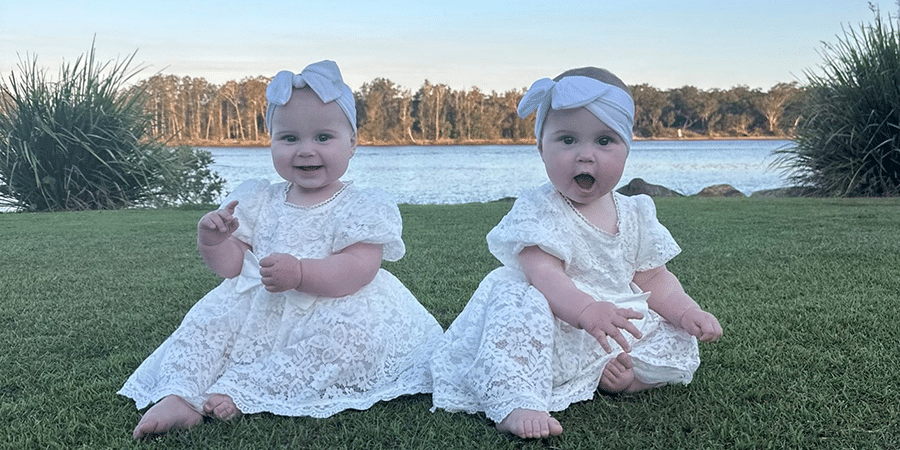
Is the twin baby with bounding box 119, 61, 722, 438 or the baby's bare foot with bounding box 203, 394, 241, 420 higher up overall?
the twin baby with bounding box 119, 61, 722, 438

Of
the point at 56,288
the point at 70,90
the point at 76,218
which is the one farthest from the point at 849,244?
the point at 70,90

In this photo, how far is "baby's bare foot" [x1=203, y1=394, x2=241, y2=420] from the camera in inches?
82.3

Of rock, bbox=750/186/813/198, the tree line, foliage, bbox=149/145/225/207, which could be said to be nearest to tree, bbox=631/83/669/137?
the tree line

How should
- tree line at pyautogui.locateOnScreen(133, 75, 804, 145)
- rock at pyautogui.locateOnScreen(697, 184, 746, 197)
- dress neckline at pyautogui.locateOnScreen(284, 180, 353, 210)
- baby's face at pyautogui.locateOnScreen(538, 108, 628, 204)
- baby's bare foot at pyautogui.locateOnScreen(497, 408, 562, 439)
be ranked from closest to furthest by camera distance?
1. baby's bare foot at pyautogui.locateOnScreen(497, 408, 562, 439)
2. baby's face at pyautogui.locateOnScreen(538, 108, 628, 204)
3. dress neckline at pyautogui.locateOnScreen(284, 180, 353, 210)
4. rock at pyautogui.locateOnScreen(697, 184, 746, 197)
5. tree line at pyautogui.locateOnScreen(133, 75, 804, 145)

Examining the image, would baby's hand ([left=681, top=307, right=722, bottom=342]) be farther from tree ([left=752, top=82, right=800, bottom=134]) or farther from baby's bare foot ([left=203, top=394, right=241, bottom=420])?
tree ([left=752, top=82, right=800, bottom=134])

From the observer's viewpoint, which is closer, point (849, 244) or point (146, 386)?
point (146, 386)

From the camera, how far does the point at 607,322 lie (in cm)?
192

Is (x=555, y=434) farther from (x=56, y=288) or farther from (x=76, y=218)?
(x=76, y=218)

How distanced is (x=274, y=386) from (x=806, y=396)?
1.62m

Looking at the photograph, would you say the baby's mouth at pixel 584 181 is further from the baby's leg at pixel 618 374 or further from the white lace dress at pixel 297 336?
the white lace dress at pixel 297 336

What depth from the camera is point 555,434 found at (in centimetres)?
190

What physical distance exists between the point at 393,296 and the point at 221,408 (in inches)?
26.4

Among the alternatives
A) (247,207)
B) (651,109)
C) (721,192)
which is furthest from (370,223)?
(651,109)

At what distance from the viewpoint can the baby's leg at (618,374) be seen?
220 cm
